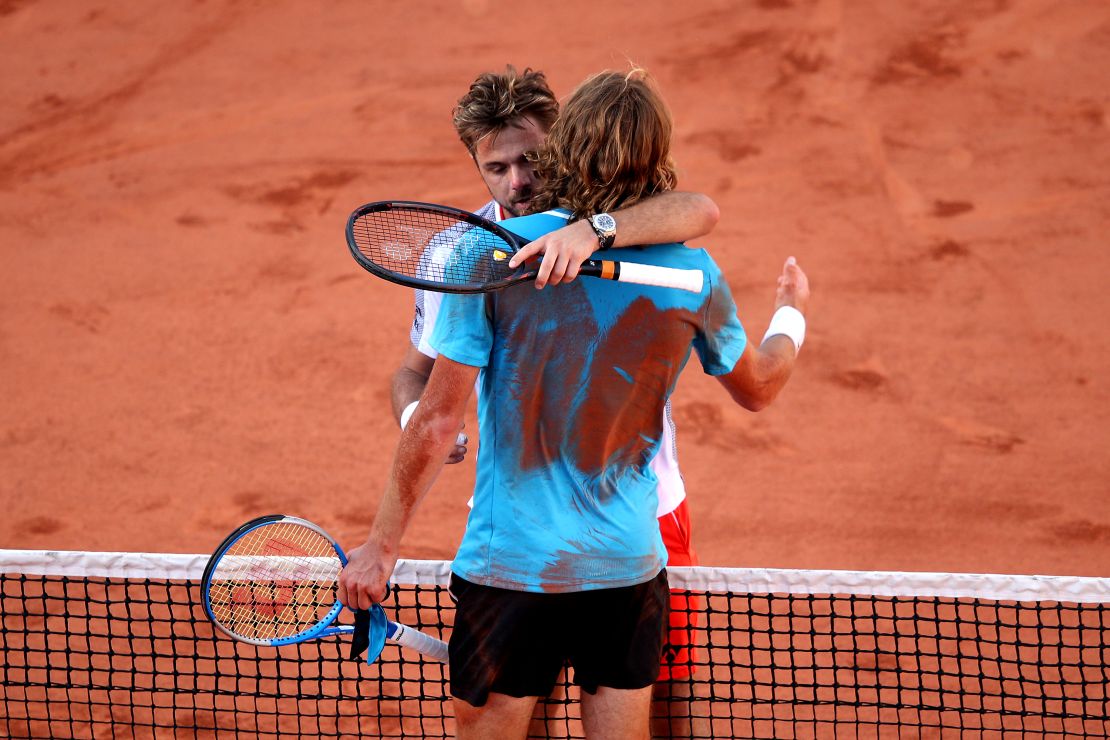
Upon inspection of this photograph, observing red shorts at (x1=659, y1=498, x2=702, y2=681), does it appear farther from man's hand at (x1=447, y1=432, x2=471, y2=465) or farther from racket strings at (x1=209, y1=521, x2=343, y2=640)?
racket strings at (x1=209, y1=521, x2=343, y2=640)

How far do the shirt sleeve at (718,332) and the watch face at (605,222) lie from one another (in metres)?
0.25

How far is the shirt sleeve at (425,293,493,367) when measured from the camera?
7.31 ft

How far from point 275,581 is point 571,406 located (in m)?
1.28

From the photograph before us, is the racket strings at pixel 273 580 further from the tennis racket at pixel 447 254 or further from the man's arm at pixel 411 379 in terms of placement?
the tennis racket at pixel 447 254

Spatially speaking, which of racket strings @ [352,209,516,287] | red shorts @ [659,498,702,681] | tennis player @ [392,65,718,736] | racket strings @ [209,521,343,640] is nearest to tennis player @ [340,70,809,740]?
racket strings @ [352,209,516,287]

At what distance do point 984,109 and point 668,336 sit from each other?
669cm

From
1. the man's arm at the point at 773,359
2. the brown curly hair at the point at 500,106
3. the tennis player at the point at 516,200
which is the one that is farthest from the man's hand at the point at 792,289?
the brown curly hair at the point at 500,106

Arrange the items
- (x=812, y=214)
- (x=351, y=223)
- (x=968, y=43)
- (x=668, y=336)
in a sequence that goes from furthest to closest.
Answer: (x=968, y=43), (x=812, y=214), (x=351, y=223), (x=668, y=336)

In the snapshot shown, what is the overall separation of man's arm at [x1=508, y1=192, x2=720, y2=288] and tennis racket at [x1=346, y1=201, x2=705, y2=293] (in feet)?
0.14

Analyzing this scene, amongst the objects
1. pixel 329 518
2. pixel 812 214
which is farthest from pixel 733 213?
Answer: pixel 329 518

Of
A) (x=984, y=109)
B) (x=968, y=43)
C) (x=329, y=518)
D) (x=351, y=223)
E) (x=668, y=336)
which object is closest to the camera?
(x=668, y=336)

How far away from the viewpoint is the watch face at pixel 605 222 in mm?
2233

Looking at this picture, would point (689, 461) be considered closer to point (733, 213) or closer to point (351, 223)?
point (733, 213)

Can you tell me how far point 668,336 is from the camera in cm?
232
